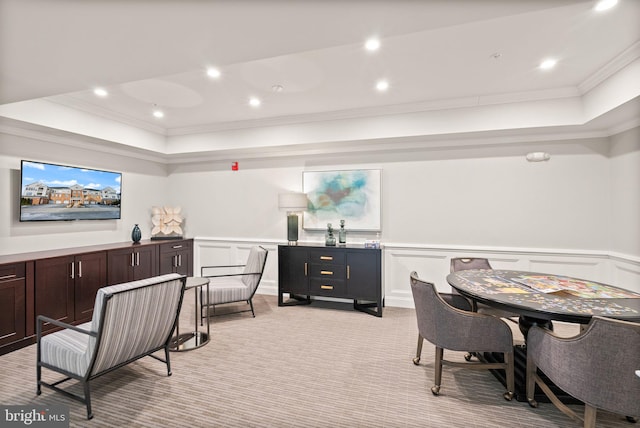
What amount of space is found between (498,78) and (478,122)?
0.69m

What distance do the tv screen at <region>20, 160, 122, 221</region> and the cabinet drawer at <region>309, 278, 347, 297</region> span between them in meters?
3.38

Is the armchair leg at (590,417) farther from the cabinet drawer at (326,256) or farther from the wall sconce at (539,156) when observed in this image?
the wall sconce at (539,156)

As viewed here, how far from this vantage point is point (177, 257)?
5.62 metres

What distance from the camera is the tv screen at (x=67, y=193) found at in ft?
12.8

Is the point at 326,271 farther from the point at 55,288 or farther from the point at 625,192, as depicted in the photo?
the point at 625,192

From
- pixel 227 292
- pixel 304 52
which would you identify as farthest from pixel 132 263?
pixel 304 52

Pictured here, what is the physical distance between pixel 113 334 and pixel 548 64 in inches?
176

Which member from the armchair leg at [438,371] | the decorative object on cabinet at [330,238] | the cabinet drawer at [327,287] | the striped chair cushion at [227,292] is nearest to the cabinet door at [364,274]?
the cabinet drawer at [327,287]

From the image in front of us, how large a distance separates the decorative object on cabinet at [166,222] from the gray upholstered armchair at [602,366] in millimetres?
5747

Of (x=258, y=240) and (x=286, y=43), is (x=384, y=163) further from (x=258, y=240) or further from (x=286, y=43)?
(x=286, y=43)

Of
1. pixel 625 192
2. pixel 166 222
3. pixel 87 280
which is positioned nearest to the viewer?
pixel 625 192

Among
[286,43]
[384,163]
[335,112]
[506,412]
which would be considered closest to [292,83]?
[335,112]

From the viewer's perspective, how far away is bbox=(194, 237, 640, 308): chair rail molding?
3.97m

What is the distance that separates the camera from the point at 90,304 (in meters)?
4.02
